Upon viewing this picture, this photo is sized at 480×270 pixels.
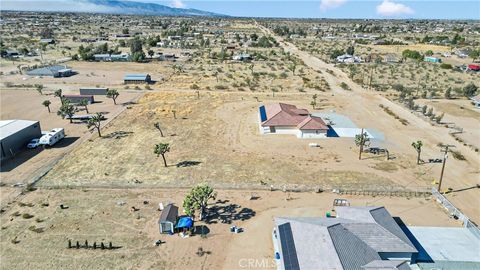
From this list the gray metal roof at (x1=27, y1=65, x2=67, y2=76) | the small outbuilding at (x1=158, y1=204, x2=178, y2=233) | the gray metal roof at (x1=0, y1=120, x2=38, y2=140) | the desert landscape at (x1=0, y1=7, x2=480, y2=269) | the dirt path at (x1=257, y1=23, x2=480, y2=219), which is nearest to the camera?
the desert landscape at (x1=0, y1=7, x2=480, y2=269)

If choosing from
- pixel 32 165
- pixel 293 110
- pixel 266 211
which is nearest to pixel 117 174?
pixel 32 165

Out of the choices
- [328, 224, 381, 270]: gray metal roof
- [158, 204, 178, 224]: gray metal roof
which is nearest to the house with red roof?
[158, 204, 178, 224]: gray metal roof

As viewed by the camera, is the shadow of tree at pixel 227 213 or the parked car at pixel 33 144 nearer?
the shadow of tree at pixel 227 213

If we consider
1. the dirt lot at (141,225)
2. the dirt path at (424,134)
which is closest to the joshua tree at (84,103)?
the dirt lot at (141,225)

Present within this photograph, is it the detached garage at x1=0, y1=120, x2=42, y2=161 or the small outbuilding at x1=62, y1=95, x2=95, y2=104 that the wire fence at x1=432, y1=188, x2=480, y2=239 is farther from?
the small outbuilding at x1=62, y1=95, x2=95, y2=104

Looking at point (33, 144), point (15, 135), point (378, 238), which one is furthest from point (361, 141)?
point (15, 135)

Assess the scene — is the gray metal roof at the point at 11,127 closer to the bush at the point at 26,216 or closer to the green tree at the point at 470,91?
the bush at the point at 26,216
